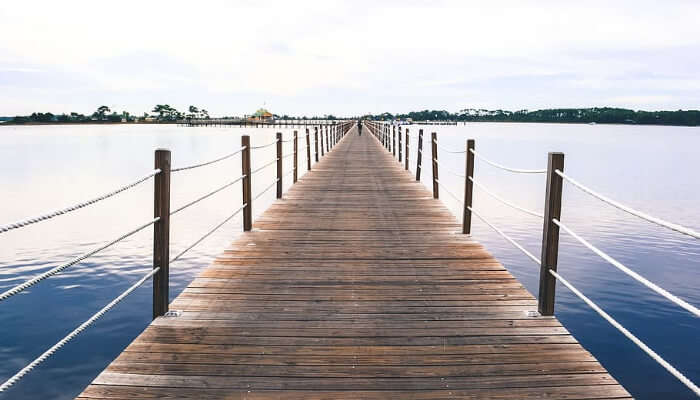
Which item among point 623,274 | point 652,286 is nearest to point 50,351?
point 652,286

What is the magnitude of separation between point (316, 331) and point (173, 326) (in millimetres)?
1062

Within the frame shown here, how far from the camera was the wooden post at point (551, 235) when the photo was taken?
412cm

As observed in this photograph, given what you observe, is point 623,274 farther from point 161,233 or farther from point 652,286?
point 161,233

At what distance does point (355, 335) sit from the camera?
12.2ft

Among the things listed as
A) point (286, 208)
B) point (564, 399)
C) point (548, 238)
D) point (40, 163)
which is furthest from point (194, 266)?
point (40, 163)

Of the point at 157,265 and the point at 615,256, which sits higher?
the point at 157,265

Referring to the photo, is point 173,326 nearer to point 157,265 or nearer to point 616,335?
point 157,265

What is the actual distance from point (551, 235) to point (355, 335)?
1.76 meters

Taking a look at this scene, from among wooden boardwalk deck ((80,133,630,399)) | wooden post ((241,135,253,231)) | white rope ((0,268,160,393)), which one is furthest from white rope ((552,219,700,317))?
wooden post ((241,135,253,231))

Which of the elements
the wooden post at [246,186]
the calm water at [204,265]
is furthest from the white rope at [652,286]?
the calm water at [204,265]

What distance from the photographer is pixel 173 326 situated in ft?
12.7

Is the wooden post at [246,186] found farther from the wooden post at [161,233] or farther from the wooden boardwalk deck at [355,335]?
the wooden post at [161,233]

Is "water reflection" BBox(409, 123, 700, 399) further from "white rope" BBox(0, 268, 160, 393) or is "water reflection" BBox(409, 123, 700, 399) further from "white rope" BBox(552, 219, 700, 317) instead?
"white rope" BBox(0, 268, 160, 393)

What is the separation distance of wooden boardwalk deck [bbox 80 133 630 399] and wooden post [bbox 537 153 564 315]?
156 mm
